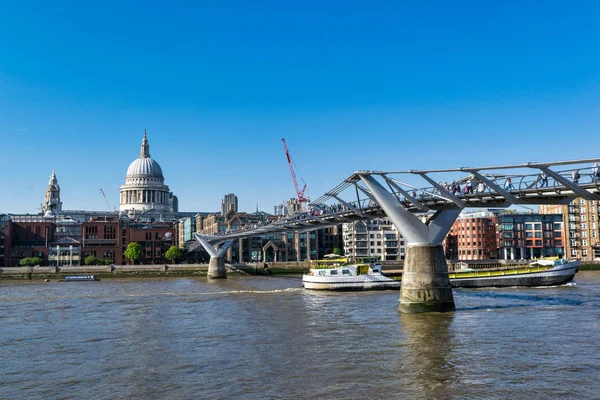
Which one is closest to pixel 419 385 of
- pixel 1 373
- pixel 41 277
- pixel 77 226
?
pixel 1 373

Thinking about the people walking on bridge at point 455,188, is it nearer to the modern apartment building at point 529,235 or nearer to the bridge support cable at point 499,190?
the bridge support cable at point 499,190

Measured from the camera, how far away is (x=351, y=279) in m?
67.4

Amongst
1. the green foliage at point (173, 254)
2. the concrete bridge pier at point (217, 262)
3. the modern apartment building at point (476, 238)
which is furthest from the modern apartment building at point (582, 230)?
the green foliage at point (173, 254)

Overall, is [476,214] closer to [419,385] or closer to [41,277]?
[41,277]

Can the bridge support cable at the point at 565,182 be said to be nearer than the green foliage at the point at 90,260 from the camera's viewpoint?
Yes

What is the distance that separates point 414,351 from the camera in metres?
28.7

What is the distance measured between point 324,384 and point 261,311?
83.6ft

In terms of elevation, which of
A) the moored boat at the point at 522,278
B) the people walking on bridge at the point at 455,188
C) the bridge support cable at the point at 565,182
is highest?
the people walking on bridge at the point at 455,188

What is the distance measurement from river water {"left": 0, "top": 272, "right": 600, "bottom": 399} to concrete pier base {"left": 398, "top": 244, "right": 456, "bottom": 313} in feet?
3.45

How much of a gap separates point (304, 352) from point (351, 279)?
3884 centimetres

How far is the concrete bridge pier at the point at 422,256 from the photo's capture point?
1660 inches

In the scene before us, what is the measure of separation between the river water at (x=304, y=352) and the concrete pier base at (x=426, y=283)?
3.45ft

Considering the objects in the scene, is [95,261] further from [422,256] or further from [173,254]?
[422,256]

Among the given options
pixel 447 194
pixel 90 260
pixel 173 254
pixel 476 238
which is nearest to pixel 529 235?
pixel 476 238
